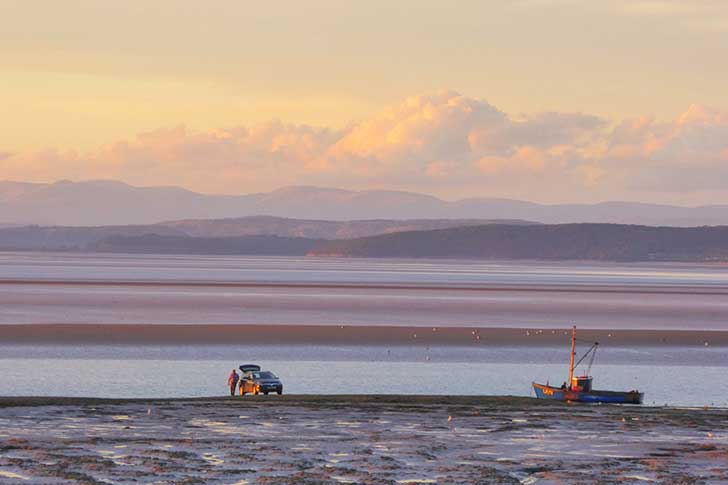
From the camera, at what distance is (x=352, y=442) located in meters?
26.2

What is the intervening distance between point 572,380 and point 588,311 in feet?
171

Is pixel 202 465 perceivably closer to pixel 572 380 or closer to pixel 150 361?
pixel 572 380

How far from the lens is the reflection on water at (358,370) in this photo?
44.3 m

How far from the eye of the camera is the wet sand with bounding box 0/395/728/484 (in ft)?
72.2

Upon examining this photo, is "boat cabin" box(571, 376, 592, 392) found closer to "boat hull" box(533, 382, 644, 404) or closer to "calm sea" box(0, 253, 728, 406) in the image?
"boat hull" box(533, 382, 644, 404)

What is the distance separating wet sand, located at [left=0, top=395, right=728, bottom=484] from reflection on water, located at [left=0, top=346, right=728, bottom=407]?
8.84 m

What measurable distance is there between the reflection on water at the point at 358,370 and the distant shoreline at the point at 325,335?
9.18 ft

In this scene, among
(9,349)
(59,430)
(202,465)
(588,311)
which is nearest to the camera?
(202,465)

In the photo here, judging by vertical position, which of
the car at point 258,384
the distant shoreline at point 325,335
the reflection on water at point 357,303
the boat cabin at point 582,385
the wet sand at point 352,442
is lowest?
the wet sand at point 352,442

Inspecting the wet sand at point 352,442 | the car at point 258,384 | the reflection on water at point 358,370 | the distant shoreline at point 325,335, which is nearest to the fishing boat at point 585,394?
the reflection on water at point 358,370

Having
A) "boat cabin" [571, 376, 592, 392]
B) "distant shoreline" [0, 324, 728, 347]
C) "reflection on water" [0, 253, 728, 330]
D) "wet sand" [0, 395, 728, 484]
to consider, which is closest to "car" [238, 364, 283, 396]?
"wet sand" [0, 395, 728, 484]

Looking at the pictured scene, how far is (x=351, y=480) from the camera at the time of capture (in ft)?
70.1

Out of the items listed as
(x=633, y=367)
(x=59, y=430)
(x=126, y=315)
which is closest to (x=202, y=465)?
(x=59, y=430)

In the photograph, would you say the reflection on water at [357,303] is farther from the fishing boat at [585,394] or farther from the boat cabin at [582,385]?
the boat cabin at [582,385]
